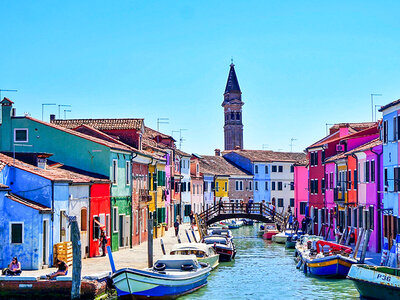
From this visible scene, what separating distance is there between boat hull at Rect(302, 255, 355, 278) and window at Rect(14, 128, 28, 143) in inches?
650

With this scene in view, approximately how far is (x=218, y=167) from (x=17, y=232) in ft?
230

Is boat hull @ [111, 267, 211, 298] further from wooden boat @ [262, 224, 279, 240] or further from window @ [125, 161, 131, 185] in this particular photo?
wooden boat @ [262, 224, 279, 240]

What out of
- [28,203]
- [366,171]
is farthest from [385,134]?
[28,203]

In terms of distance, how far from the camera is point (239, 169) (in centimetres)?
10162

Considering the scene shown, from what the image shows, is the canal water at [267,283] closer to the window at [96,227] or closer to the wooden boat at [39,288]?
the wooden boat at [39,288]

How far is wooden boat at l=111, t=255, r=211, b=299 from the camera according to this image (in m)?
25.6

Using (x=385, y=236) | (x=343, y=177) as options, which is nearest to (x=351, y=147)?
(x=343, y=177)

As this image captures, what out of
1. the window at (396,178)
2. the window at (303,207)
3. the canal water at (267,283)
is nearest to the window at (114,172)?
the canal water at (267,283)

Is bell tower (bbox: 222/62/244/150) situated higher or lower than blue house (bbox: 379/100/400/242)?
higher

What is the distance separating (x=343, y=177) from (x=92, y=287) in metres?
26.6

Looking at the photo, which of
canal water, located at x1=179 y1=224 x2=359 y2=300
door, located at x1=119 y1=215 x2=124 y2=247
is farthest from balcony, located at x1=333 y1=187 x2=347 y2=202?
door, located at x1=119 y1=215 x2=124 y2=247

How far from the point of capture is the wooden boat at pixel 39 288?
24.8m

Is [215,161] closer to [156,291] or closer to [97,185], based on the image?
[97,185]

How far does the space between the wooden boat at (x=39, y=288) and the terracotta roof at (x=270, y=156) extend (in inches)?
2993
